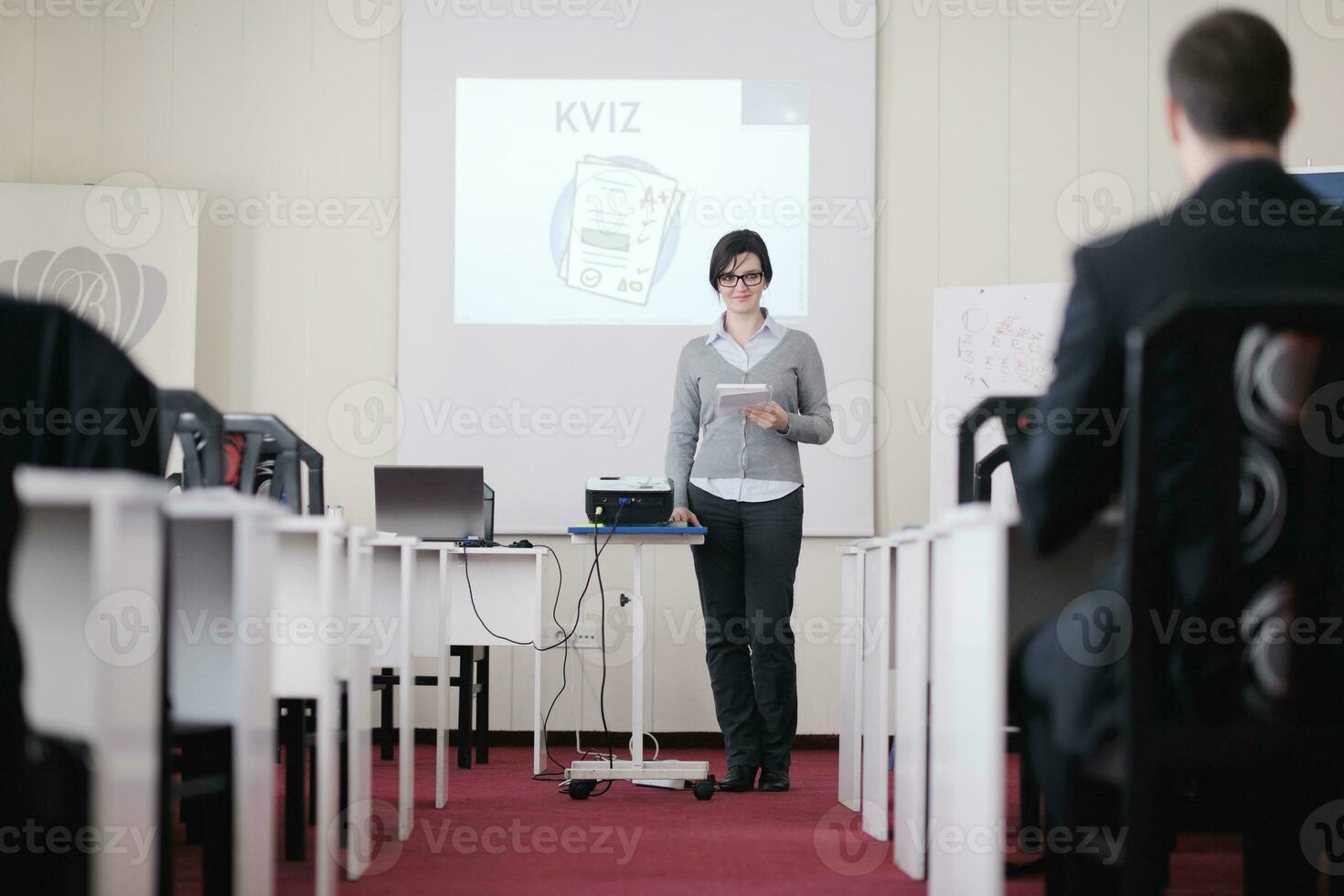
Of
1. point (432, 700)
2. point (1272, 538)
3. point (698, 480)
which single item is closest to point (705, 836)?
point (698, 480)

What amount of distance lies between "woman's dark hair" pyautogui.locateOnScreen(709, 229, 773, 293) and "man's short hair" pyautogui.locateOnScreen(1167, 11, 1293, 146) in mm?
2574

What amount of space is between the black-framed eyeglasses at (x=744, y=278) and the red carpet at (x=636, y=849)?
162cm

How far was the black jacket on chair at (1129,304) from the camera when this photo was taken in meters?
1.43

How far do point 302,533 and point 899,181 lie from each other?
3.62 metres

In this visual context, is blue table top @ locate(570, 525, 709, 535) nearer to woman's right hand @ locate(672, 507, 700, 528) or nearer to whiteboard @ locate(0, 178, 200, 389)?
woman's right hand @ locate(672, 507, 700, 528)

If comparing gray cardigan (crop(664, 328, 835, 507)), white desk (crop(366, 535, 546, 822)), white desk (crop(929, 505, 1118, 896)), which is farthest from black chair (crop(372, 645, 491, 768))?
white desk (crop(929, 505, 1118, 896))

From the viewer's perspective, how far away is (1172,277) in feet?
4.73

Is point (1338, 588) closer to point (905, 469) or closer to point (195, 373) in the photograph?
point (905, 469)

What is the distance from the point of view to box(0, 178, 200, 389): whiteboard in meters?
5.30

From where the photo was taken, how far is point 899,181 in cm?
547

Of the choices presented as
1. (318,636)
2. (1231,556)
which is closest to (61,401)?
(318,636)

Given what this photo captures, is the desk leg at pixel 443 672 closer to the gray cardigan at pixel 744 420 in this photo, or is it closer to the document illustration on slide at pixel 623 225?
the gray cardigan at pixel 744 420

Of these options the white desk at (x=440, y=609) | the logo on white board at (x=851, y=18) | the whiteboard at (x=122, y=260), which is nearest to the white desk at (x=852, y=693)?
the white desk at (x=440, y=609)

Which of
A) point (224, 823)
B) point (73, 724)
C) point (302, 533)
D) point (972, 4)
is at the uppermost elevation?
point (972, 4)
